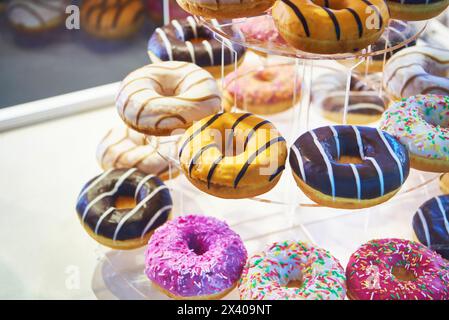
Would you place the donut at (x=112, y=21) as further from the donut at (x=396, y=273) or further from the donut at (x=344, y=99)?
the donut at (x=396, y=273)

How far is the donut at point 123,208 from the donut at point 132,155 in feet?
0.52

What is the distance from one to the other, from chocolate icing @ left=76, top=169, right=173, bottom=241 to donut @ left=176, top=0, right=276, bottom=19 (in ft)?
2.74

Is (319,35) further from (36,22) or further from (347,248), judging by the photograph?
(36,22)

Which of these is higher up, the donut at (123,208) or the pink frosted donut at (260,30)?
the pink frosted donut at (260,30)

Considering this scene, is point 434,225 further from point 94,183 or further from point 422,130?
point 94,183

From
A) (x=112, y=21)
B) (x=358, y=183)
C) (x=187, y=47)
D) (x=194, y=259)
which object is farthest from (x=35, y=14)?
(x=358, y=183)

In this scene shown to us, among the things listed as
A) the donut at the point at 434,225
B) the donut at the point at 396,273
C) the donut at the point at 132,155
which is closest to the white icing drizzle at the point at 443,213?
the donut at the point at 434,225

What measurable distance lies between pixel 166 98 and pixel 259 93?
1.01m

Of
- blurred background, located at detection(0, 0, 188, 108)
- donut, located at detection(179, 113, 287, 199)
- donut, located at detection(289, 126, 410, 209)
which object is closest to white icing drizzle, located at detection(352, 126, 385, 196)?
donut, located at detection(289, 126, 410, 209)

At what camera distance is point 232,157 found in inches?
94.7

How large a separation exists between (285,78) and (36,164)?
1.39 m

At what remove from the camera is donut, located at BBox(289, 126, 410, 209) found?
90.8 inches

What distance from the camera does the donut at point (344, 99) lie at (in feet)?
11.7

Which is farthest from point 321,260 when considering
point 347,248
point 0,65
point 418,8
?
point 0,65
